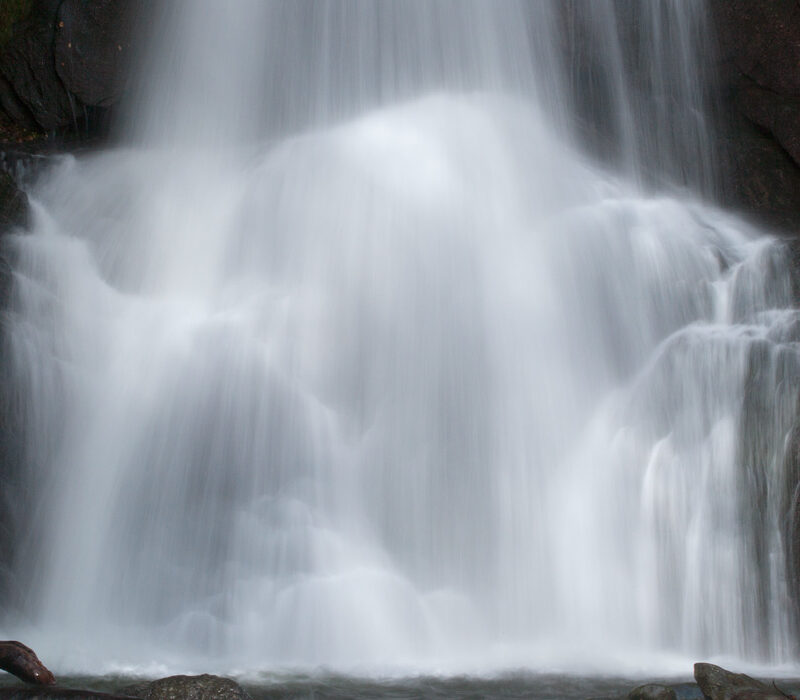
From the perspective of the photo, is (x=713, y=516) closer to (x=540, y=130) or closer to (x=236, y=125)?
(x=540, y=130)

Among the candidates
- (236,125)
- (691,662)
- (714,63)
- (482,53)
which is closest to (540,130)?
(482,53)

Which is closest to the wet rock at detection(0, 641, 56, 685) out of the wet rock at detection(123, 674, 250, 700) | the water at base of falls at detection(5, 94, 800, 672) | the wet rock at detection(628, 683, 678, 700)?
the wet rock at detection(123, 674, 250, 700)

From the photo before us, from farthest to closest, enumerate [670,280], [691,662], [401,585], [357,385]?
[670,280] < [357,385] < [401,585] < [691,662]

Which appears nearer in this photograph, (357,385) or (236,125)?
(357,385)

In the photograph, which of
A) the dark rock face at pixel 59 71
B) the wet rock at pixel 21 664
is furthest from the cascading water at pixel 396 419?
the dark rock face at pixel 59 71

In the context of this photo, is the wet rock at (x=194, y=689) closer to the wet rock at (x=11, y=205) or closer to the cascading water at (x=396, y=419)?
the cascading water at (x=396, y=419)

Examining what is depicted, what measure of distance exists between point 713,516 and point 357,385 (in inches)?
129

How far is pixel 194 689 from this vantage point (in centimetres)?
595

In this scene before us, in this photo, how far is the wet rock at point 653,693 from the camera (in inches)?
243

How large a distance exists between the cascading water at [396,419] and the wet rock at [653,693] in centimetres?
123

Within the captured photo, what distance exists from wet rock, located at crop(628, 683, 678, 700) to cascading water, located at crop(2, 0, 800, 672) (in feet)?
4.04

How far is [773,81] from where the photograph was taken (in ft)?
40.8

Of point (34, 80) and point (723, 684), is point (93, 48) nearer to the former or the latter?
point (34, 80)

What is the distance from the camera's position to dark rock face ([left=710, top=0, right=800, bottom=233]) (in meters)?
12.2
